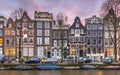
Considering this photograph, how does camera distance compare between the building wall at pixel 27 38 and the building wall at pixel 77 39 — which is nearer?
the building wall at pixel 27 38

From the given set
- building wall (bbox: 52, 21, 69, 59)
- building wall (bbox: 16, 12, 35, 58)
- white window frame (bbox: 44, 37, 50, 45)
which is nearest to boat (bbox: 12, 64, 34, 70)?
building wall (bbox: 52, 21, 69, 59)

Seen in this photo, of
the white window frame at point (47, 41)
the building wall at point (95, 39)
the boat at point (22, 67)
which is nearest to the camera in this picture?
the boat at point (22, 67)

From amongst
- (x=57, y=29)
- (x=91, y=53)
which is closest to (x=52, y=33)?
(x=57, y=29)

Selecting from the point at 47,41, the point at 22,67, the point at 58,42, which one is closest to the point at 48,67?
the point at 22,67

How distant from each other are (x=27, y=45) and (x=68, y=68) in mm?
41531

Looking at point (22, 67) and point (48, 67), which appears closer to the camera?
point (22, 67)

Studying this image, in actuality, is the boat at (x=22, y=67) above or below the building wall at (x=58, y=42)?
below

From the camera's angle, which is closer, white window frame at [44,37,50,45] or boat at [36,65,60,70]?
boat at [36,65,60,70]

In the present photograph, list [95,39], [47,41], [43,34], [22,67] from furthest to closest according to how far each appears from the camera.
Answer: [95,39], [47,41], [43,34], [22,67]

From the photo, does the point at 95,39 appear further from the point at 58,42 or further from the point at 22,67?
the point at 22,67

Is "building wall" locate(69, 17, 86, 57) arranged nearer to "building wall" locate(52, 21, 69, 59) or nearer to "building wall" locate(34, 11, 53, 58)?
"building wall" locate(52, 21, 69, 59)

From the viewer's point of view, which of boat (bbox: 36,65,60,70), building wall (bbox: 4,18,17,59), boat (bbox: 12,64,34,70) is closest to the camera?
boat (bbox: 12,64,34,70)

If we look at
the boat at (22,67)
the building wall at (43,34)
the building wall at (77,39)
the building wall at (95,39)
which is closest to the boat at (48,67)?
the boat at (22,67)

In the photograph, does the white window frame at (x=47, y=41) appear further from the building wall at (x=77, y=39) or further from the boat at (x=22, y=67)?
the boat at (x=22, y=67)
